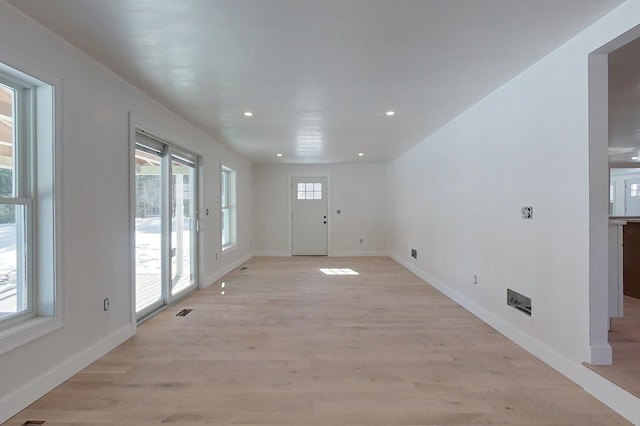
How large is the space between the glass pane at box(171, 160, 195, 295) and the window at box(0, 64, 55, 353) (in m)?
1.84

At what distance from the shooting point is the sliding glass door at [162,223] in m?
3.44

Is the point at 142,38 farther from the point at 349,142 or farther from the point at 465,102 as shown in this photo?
the point at 349,142

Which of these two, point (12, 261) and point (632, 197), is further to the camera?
point (632, 197)

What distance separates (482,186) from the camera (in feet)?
11.3

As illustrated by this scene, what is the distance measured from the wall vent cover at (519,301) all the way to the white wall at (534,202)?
0.06 metres

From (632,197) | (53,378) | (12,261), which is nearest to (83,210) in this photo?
(12,261)

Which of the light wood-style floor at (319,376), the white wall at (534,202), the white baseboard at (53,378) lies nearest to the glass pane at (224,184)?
the light wood-style floor at (319,376)

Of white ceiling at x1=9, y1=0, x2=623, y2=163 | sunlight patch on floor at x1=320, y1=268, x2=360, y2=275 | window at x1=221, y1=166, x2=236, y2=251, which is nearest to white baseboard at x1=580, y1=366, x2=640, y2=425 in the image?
white ceiling at x1=9, y1=0, x2=623, y2=163

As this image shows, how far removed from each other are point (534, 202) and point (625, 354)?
1195 millimetres

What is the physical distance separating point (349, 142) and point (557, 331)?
3.82m

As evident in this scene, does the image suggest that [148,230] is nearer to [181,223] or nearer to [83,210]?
[181,223]

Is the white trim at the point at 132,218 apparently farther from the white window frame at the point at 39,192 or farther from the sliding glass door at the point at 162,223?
the white window frame at the point at 39,192

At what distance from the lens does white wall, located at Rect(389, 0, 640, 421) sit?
84.8 inches

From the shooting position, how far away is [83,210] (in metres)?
2.43
